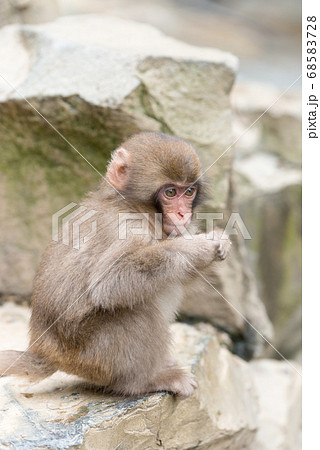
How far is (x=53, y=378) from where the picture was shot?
16.9ft

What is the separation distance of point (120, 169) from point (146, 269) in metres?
0.86

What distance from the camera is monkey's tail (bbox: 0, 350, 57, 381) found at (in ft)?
15.4

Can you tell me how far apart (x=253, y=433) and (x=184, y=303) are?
1504 mm

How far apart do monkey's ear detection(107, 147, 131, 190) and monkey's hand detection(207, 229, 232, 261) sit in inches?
31.2

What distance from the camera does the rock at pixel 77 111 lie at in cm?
611

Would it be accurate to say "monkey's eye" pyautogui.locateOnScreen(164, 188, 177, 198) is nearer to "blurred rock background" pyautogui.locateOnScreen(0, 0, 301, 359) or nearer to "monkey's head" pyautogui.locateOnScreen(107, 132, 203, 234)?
"monkey's head" pyautogui.locateOnScreen(107, 132, 203, 234)

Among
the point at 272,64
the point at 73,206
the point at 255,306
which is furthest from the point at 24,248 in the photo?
the point at 272,64

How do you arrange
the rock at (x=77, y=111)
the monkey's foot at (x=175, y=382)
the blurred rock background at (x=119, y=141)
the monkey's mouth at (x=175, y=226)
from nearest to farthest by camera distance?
the monkey's mouth at (x=175, y=226), the monkey's foot at (x=175, y=382), the blurred rock background at (x=119, y=141), the rock at (x=77, y=111)

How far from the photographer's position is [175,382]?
4.84 meters

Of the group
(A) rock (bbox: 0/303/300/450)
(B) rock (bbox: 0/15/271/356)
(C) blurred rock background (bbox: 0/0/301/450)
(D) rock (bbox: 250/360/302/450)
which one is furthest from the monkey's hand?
(D) rock (bbox: 250/360/302/450)

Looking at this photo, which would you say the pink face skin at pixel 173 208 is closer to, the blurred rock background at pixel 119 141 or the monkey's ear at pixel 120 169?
the monkey's ear at pixel 120 169

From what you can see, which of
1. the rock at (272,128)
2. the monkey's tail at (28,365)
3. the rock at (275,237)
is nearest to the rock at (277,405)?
the rock at (275,237)

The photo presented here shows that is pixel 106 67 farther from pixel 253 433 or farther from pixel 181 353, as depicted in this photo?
pixel 253 433

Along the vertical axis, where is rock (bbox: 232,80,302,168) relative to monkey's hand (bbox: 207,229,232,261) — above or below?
above
